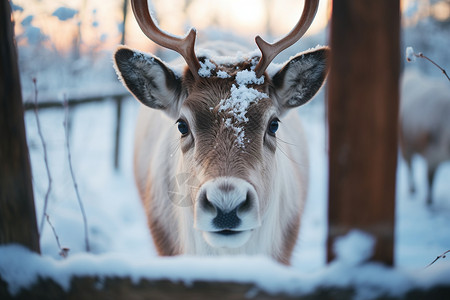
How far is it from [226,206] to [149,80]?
1.33 meters

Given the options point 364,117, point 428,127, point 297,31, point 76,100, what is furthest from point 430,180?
point 76,100

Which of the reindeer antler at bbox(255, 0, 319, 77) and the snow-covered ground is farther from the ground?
the reindeer antler at bbox(255, 0, 319, 77)

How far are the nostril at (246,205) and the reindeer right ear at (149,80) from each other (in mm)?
1091

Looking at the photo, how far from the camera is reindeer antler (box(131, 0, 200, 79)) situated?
7.88ft

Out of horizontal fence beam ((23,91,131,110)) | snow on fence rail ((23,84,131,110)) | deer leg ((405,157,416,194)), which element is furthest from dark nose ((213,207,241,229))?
deer leg ((405,157,416,194))

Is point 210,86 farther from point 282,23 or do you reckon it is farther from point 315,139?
point 282,23

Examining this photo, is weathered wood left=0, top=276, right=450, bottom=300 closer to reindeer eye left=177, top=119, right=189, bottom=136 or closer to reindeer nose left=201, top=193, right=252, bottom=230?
reindeer nose left=201, top=193, right=252, bottom=230

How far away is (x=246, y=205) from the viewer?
1933 mm

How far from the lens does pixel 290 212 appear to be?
10.5 ft

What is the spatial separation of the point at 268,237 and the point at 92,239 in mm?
2754

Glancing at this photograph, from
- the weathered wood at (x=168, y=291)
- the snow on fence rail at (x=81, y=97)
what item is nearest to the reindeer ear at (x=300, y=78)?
the weathered wood at (x=168, y=291)

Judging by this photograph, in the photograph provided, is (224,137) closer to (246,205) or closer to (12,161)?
(246,205)

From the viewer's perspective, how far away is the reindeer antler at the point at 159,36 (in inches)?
94.6

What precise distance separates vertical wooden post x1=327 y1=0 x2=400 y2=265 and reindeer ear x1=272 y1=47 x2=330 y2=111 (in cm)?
133
